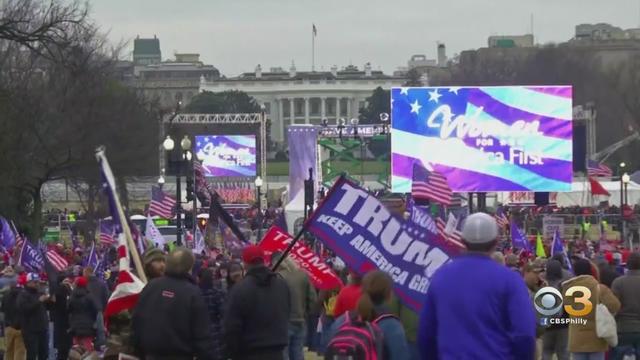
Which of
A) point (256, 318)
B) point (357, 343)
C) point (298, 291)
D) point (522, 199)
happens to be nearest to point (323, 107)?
point (522, 199)

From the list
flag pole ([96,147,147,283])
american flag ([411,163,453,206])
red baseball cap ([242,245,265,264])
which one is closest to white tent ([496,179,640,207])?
american flag ([411,163,453,206])

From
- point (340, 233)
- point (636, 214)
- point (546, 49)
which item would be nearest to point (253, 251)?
point (340, 233)

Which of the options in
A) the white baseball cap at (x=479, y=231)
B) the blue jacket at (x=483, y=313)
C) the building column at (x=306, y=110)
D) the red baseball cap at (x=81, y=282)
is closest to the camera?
the blue jacket at (x=483, y=313)

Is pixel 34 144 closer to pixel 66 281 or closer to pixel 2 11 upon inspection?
pixel 2 11

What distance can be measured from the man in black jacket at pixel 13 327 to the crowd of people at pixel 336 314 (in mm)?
19

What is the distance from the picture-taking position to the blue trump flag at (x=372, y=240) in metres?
12.3

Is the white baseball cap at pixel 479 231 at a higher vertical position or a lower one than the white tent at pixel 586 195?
higher

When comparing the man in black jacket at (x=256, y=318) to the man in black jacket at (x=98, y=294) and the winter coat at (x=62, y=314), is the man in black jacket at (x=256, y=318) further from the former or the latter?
the winter coat at (x=62, y=314)

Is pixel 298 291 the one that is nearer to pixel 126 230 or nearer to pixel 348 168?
pixel 126 230

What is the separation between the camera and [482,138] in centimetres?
5522

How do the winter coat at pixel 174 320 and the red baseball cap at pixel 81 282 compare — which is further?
the red baseball cap at pixel 81 282

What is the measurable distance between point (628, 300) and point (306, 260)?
3.62 metres

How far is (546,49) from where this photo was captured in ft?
523

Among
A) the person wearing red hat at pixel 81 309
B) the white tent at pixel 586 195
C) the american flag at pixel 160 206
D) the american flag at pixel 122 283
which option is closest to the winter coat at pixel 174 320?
the american flag at pixel 122 283
